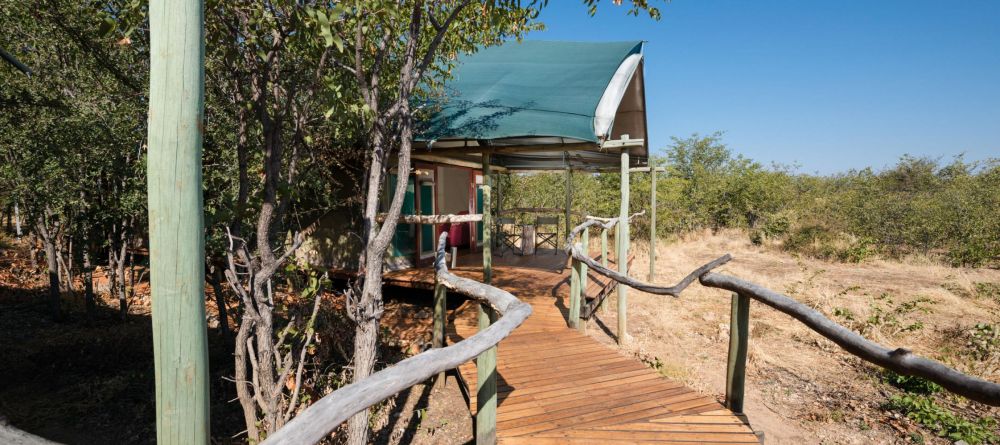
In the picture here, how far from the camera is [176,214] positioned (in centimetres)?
130

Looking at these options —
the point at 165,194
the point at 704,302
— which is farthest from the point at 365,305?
the point at 704,302

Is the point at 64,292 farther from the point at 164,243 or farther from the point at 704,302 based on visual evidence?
the point at 704,302

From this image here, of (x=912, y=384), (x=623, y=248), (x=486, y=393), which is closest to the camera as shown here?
(x=486, y=393)

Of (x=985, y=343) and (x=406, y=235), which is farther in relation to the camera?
(x=406, y=235)

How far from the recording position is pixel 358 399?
1.47 meters

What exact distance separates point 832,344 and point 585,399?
207 inches

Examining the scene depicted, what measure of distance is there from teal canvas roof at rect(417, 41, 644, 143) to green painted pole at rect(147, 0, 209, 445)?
13.4 ft

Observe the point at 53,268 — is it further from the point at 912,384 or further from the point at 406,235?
the point at 912,384

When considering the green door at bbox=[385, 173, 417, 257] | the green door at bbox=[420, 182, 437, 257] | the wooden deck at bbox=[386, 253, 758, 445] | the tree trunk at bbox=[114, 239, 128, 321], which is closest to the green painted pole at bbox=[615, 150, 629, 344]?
the wooden deck at bbox=[386, 253, 758, 445]

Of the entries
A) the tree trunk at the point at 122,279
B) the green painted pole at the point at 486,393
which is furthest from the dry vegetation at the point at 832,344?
the tree trunk at the point at 122,279

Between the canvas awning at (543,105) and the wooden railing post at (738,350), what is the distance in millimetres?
2533

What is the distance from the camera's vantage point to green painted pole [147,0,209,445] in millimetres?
1269

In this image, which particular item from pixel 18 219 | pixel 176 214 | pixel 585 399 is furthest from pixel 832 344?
pixel 18 219

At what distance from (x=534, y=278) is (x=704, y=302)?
3.64m
